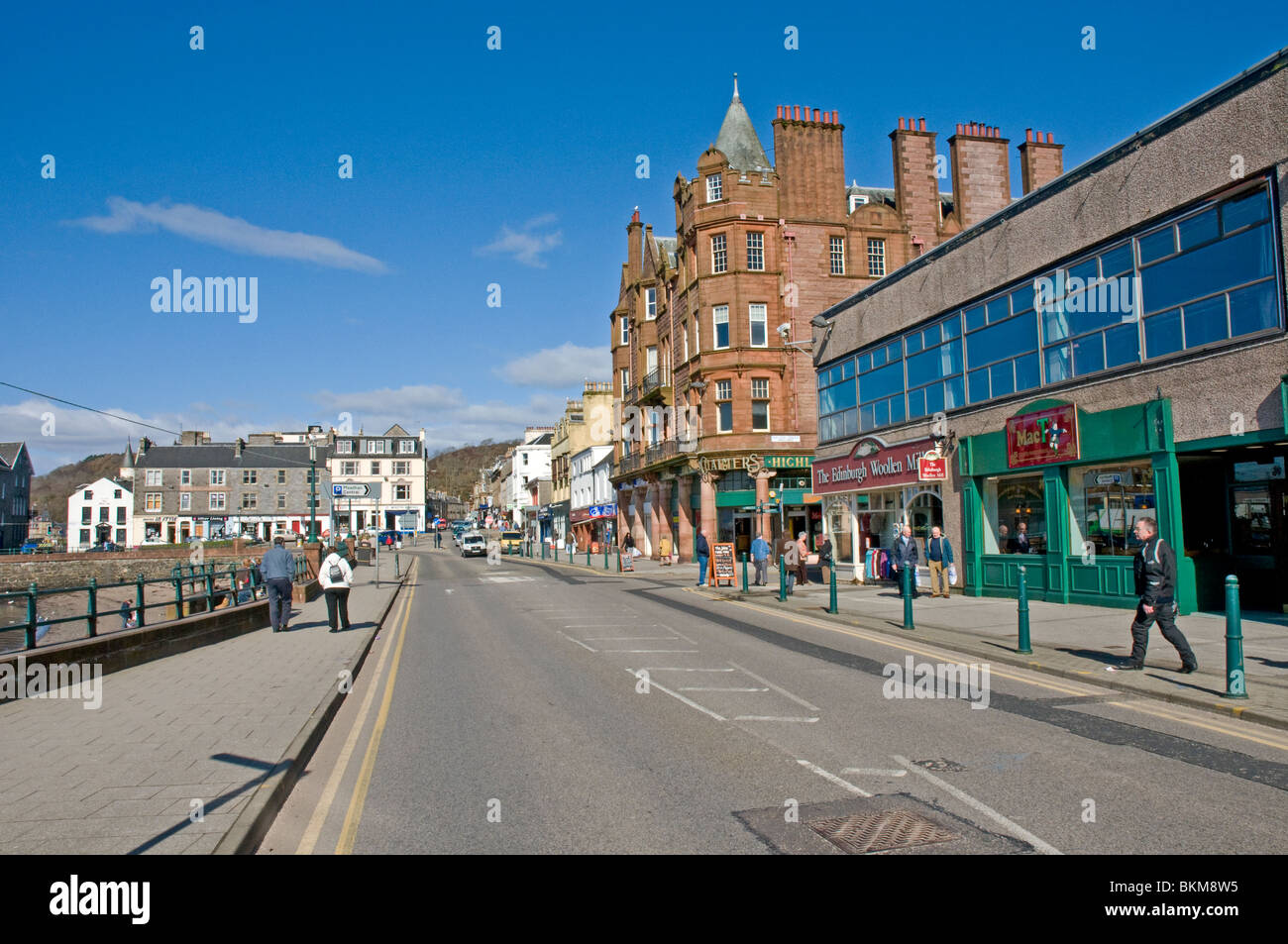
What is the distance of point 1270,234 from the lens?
13312 mm

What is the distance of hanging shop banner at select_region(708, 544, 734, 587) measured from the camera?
26.8 m

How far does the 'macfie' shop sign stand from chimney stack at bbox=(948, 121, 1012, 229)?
573 inches

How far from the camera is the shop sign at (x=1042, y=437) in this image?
17.1 metres

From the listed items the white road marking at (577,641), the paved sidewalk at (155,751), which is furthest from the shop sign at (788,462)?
the paved sidewalk at (155,751)

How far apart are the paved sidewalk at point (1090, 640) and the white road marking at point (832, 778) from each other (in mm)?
4396

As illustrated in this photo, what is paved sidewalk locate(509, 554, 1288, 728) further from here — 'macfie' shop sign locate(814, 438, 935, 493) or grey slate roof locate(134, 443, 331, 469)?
grey slate roof locate(134, 443, 331, 469)

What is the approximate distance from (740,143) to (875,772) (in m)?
40.0

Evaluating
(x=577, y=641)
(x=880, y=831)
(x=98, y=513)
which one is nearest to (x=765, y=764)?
(x=880, y=831)

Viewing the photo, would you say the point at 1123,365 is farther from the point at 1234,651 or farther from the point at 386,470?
the point at 386,470

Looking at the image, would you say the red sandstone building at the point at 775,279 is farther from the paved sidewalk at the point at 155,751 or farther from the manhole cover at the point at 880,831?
the manhole cover at the point at 880,831

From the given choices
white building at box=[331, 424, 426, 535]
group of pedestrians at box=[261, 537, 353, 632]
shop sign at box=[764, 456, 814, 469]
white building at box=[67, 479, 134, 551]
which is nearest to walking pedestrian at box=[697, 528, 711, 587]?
shop sign at box=[764, 456, 814, 469]
